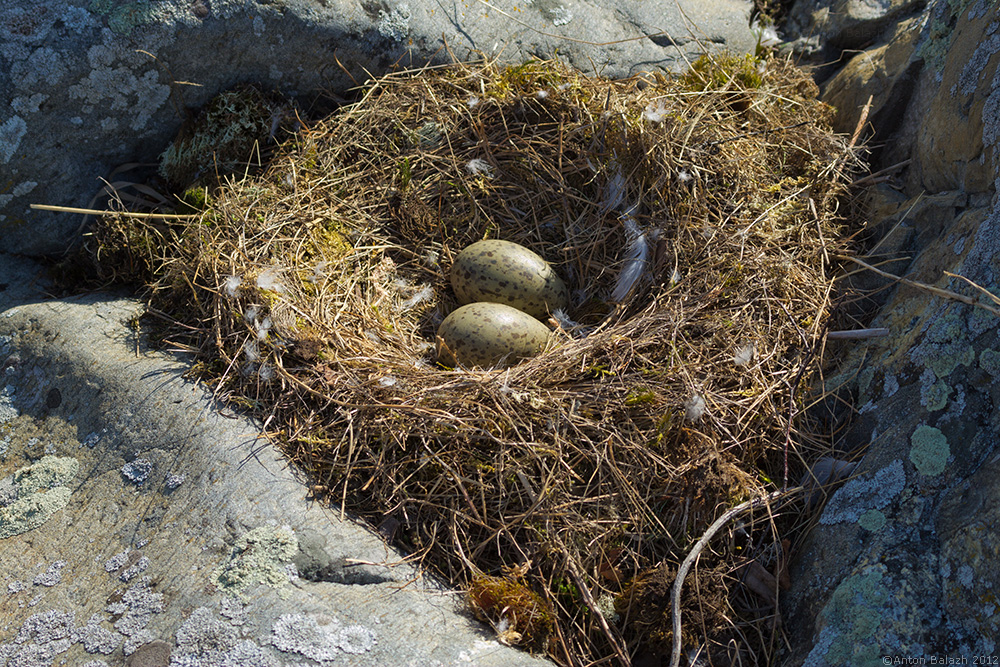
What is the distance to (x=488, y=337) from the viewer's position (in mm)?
2816

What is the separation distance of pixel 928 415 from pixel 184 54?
346 centimetres

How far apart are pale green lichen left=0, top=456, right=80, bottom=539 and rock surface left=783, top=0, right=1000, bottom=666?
8.47ft

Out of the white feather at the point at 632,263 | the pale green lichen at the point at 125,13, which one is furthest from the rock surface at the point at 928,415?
the pale green lichen at the point at 125,13

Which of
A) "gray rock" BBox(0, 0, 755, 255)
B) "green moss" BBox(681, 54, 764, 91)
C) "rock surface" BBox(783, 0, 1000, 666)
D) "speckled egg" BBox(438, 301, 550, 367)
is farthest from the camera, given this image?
"green moss" BBox(681, 54, 764, 91)

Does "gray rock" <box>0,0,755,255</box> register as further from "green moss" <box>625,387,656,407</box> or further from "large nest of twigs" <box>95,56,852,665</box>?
"green moss" <box>625,387,656,407</box>

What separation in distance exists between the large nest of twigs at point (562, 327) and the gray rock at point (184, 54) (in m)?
0.23

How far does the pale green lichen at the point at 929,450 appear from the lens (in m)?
2.07

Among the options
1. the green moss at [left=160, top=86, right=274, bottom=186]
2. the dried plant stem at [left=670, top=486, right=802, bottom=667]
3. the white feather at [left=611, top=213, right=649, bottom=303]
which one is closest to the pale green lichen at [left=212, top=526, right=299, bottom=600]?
the dried plant stem at [left=670, top=486, right=802, bottom=667]

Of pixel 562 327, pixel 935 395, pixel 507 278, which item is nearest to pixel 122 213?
pixel 507 278

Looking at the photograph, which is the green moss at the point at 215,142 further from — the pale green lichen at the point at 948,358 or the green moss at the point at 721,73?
the pale green lichen at the point at 948,358

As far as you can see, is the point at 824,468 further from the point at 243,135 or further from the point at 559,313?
the point at 243,135

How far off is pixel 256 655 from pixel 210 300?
1.52 metres

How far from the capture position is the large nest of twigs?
2.27 metres

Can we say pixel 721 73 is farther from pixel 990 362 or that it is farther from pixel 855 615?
pixel 855 615
